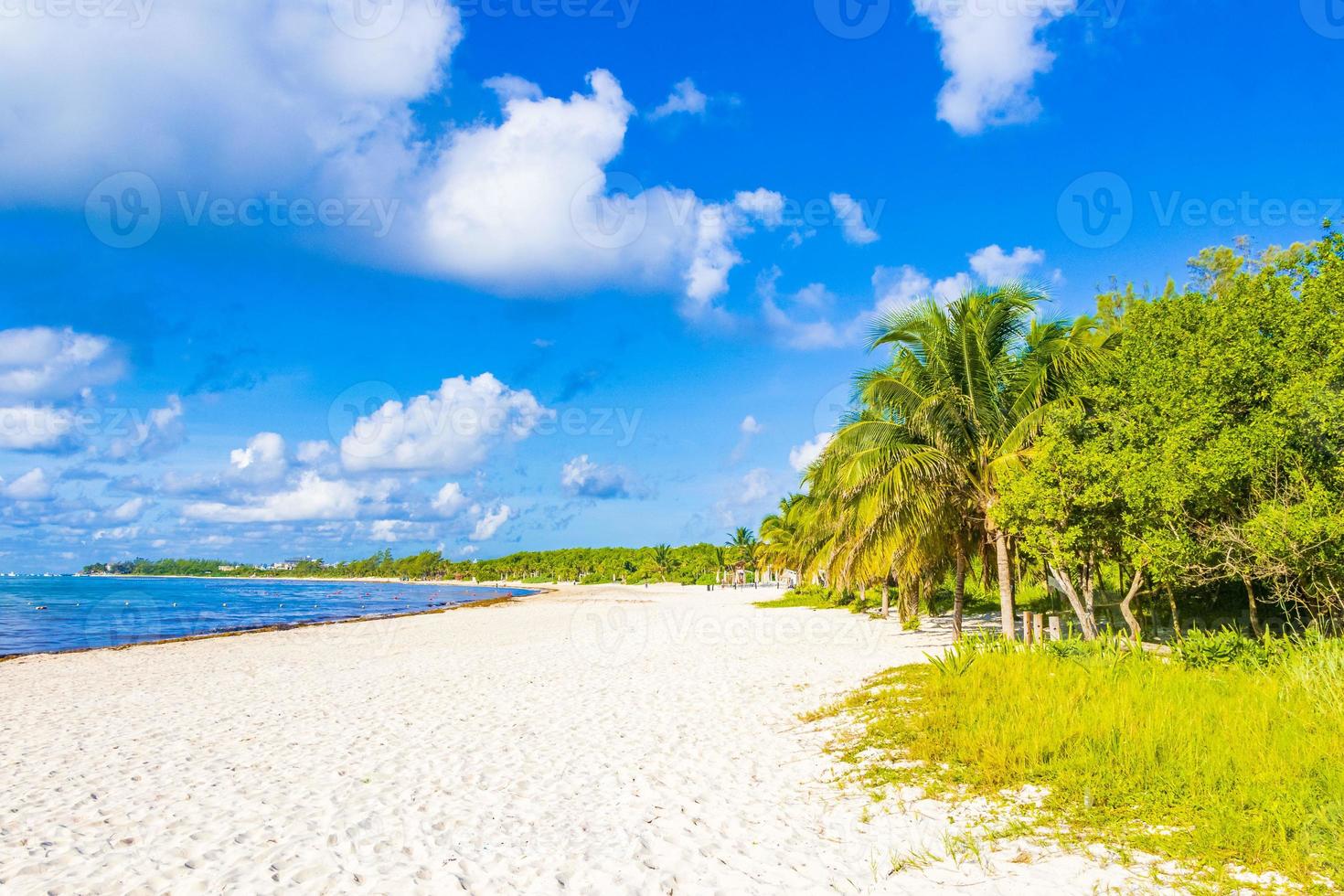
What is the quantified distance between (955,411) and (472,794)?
40.2 feet

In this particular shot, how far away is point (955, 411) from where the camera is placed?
48.4 ft

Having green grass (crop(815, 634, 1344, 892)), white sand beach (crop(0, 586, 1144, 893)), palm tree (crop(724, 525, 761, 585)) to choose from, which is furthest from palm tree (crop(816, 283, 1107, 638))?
palm tree (crop(724, 525, 761, 585))

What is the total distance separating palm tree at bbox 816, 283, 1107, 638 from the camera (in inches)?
556

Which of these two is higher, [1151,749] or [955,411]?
[955,411]

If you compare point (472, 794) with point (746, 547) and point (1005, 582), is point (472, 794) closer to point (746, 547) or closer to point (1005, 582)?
point (1005, 582)

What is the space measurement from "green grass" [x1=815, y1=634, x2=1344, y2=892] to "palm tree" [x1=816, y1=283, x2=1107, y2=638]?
535cm

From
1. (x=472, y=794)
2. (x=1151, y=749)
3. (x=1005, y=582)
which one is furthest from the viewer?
(x=1005, y=582)

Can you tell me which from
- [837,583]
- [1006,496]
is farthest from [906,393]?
[837,583]

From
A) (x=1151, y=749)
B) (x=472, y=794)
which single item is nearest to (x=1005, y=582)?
(x=1151, y=749)

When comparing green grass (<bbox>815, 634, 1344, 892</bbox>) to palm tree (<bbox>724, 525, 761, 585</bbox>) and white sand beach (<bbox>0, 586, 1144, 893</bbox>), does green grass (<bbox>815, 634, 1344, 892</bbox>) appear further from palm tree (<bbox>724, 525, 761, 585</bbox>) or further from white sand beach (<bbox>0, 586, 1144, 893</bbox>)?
palm tree (<bbox>724, 525, 761, 585</bbox>)

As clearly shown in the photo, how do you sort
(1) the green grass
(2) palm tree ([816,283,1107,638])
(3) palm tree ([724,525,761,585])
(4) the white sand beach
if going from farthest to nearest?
(3) palm tree ([724,525,761,585]) → (2) palm tree ([816,283,1107,638]) → (4) the white sand beach → (1) the green grass

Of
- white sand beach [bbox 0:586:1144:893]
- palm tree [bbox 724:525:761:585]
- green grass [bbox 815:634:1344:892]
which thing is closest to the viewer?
green grass [bbox 815:634:1344:892]

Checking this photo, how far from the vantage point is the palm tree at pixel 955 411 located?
1413 cm

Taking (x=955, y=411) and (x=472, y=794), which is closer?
(x=472, y=794)
